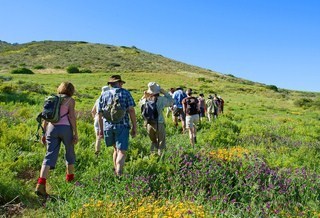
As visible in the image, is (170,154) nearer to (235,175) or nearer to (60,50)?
(235,175)

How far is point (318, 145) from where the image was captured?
1242cm

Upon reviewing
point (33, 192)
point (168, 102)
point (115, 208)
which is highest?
point (168, 102)

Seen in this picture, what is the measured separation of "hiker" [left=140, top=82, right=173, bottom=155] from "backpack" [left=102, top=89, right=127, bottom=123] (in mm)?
1723

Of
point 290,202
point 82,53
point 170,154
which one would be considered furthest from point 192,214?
point 82,53

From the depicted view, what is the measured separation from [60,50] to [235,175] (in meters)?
82.0

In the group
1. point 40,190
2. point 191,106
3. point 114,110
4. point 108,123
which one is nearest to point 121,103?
point 114,110

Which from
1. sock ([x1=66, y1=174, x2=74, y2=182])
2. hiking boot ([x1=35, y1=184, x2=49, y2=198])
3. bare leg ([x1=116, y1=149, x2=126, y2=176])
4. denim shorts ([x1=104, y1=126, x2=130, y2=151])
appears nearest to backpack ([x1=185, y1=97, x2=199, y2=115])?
denim shorts ([x1=104, y1=126, x2=130, y2=151])

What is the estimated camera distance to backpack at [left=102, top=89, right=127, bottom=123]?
6.71m

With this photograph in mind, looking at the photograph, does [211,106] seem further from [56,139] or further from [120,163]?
A: [56,139]

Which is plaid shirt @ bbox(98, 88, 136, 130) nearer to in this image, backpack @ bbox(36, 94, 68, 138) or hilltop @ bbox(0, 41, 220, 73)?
backpack @ bbox(36, 94, 68, 138)

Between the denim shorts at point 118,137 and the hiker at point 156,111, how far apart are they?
1.72m

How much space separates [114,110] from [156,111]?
1.90 m

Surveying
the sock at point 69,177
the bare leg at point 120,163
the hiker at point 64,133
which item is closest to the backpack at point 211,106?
the bare leg at point 120,163

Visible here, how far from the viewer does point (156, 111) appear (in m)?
8.46
